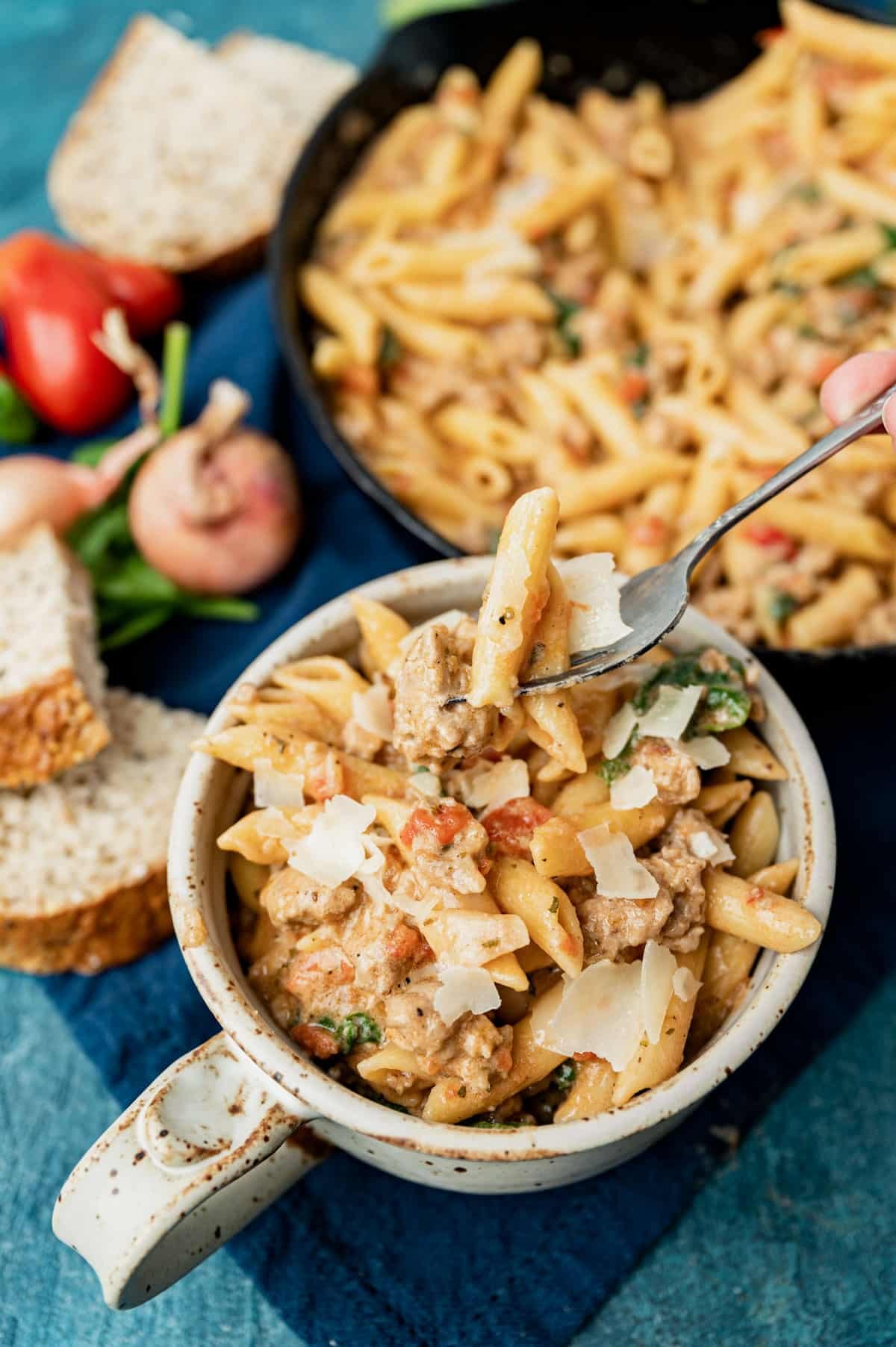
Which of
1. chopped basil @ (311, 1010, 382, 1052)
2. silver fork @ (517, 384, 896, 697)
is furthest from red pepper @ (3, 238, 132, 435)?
chopped basil @ (311, 1010, 382, 1052)

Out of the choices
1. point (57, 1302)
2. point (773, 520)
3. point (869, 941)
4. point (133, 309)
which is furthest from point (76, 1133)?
point (133, 309)

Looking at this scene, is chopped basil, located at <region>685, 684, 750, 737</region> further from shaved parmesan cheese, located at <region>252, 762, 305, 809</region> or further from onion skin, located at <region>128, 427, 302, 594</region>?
onion skin, located at <region>128, 427, 302, 594</region>

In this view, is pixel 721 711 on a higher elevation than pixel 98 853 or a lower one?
higher

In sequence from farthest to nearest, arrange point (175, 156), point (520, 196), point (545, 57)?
point (175, 156), point (545, 57), point (520, 196)

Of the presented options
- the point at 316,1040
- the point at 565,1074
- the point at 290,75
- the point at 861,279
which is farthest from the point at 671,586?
the point at 290,75

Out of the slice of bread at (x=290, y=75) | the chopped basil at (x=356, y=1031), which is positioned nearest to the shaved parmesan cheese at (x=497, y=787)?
the chopped basil at (x=356, y=1031)

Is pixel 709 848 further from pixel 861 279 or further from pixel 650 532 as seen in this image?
pixel 861 279
